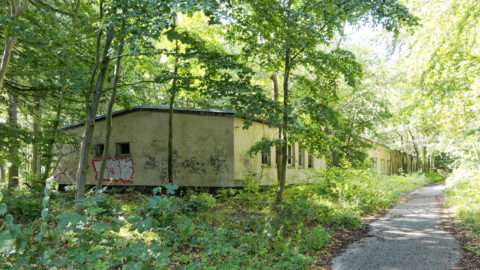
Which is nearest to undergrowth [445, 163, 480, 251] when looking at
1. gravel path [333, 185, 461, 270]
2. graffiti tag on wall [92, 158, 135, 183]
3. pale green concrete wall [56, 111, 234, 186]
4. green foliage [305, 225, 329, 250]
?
gravel path [333, 185, 461, 270]

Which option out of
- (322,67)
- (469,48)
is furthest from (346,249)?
(469,48)

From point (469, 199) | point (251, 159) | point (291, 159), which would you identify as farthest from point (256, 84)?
point (469, 199)

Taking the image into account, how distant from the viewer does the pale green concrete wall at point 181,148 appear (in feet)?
45.6

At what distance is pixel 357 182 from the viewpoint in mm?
12594

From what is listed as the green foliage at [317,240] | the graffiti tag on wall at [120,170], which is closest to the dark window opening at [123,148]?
the graffiti tag on wall at [120,170]

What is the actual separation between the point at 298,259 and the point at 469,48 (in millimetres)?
7249

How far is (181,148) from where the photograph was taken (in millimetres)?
14344

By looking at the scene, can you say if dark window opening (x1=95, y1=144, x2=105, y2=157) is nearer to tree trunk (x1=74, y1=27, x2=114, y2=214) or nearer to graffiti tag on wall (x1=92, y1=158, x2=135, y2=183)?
graffiti tag on wall (x1=92, y1=158, x2=135, y2=183)

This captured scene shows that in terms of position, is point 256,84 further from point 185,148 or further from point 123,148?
point 123,148

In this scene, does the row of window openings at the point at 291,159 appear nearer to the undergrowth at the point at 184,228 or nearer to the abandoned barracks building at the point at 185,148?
the abandoned barracks building at the point at 185,148

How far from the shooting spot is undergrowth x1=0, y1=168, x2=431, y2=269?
96.9 inches

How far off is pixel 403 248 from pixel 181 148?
33.0 ft

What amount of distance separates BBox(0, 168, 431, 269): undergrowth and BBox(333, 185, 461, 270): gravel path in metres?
0.67

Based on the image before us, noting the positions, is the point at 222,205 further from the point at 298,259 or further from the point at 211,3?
the point at 211,3
